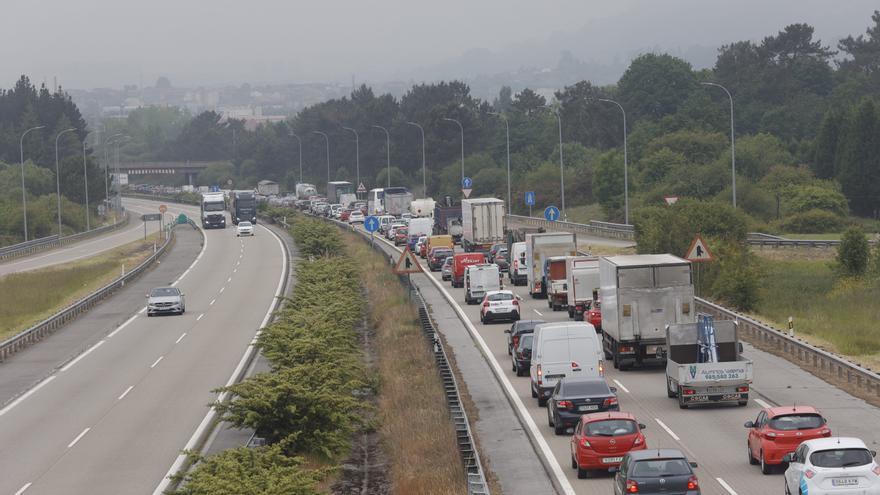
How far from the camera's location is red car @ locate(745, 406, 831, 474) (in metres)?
23.6

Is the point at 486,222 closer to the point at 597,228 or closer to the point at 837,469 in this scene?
the point at 597,228

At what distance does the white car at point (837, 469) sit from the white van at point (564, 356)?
12.5m

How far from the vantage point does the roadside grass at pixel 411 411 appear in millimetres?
25772

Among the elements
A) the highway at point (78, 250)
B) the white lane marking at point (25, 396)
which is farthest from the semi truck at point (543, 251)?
the highway at point (78, 250)

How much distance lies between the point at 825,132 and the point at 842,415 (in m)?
86.6

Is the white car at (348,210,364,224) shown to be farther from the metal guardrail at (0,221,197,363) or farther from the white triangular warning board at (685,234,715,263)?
the white triangular warning board at (685,234,715,263)

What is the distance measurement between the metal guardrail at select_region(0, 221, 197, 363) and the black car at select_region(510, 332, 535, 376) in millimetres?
19332

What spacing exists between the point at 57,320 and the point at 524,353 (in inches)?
1025

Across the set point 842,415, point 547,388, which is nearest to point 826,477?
point 842,415

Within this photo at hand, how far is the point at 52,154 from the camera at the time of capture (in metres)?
182

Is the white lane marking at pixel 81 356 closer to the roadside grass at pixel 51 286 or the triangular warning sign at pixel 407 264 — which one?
the roadside grass at pixel 51 286

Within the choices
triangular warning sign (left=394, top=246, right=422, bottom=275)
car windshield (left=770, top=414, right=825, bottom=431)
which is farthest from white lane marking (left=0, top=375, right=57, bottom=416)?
car windshield (left=770, top=414, right=825, bottom=431)

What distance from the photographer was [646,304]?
37344 millimetres

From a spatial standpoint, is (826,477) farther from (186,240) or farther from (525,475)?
(186,240)
